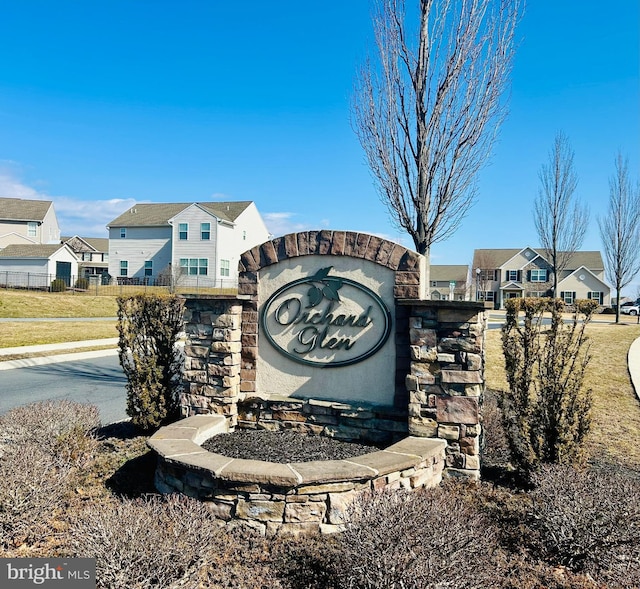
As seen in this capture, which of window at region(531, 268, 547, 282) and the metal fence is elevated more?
window at region(531, 268, 547, 282)

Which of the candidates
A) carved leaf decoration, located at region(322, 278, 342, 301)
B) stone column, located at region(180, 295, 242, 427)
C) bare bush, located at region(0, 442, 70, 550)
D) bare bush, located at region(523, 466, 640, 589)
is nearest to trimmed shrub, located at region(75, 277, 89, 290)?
stone column, located at region(180, 295, 242, 427)

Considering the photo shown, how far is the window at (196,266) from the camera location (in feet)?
115

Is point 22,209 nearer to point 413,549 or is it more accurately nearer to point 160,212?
point 160,212

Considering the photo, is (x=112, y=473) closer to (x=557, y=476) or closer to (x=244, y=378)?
(x=244, y=378)

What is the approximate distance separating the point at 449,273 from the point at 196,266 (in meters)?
36.5

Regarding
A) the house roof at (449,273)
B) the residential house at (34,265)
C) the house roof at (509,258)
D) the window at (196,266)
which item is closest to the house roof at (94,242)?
the residential house at (34,265)

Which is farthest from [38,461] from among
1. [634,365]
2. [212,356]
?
[634,365]

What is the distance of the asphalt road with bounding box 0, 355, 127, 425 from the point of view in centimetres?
894

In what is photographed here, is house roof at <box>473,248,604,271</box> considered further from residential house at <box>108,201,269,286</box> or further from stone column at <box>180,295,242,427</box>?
stone column at <box>180,295,242,427</box>

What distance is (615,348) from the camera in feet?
57.9

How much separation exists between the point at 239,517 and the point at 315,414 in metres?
2.14

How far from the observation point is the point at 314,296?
20.7 ft

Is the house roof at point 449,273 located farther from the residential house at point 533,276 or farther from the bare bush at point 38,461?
the bare bush at point 38,461

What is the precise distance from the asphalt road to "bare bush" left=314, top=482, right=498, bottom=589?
586cm
